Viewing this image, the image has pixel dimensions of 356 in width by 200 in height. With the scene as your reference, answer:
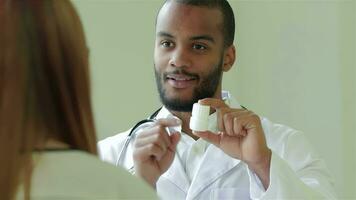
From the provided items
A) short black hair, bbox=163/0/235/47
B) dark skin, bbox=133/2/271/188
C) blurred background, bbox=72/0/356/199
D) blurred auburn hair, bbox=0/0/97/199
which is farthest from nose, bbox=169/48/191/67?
blurred auburn hair, bbox=0/0/97/199

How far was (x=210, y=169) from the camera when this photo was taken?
51.7 inches

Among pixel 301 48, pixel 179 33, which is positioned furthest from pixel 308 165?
pixel 301 48

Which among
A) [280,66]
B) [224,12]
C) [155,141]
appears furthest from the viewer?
[280,66]

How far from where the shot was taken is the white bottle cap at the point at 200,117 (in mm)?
1128

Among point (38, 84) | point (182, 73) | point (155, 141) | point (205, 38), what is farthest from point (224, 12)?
point (38, 84)

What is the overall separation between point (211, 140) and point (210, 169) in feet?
0.54

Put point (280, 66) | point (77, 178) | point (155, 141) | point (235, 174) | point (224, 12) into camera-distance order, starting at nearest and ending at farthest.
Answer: point (77, 178) → point (155, 141) → point (235, 174) → point (224, 12) → point (280, 66)

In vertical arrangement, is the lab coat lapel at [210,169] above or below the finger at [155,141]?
below

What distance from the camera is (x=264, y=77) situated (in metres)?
2.02

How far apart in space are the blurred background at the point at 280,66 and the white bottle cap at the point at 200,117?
636 mm

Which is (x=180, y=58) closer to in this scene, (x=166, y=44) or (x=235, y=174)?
(x=166, y=44)

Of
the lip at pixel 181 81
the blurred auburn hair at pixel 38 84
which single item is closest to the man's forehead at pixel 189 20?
the lip at pixel 181 81

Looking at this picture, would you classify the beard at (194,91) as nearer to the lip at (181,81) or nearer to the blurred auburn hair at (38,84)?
the lip at (181,81)

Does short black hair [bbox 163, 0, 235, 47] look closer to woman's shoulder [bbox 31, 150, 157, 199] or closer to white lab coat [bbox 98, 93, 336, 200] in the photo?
white lab coat [bbox 98, 93, 336, 200]
